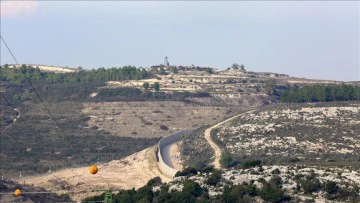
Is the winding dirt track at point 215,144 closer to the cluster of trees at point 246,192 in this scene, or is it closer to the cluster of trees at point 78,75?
the cluster of trees at point 246,192

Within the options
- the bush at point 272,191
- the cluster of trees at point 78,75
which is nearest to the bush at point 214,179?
the bush at point 272,191

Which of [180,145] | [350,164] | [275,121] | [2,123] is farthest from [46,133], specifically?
[350,164]

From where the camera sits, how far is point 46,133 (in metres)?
120

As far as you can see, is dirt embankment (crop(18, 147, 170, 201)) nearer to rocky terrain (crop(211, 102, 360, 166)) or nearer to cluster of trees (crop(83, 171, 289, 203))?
rocky terrain (crop(211, 102, 360, 166))

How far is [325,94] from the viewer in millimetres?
108562

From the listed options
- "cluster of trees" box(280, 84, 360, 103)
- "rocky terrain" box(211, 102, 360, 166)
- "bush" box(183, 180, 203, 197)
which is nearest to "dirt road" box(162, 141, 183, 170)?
"rocky terrain" box(211, 102, 360, 166)

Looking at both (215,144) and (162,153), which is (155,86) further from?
(215,144)

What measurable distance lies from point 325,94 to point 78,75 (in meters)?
67.9

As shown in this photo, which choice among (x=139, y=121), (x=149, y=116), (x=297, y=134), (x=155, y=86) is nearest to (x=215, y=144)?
(x=297, y=134)

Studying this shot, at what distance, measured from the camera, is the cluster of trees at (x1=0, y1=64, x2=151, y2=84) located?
522 feet

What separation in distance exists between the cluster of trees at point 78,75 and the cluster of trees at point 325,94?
48036 millimetres

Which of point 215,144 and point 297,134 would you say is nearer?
point 297,134

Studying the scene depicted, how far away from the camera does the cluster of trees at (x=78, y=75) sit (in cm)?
15912

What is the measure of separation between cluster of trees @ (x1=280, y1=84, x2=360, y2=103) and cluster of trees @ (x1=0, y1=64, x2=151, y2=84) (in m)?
48.0
